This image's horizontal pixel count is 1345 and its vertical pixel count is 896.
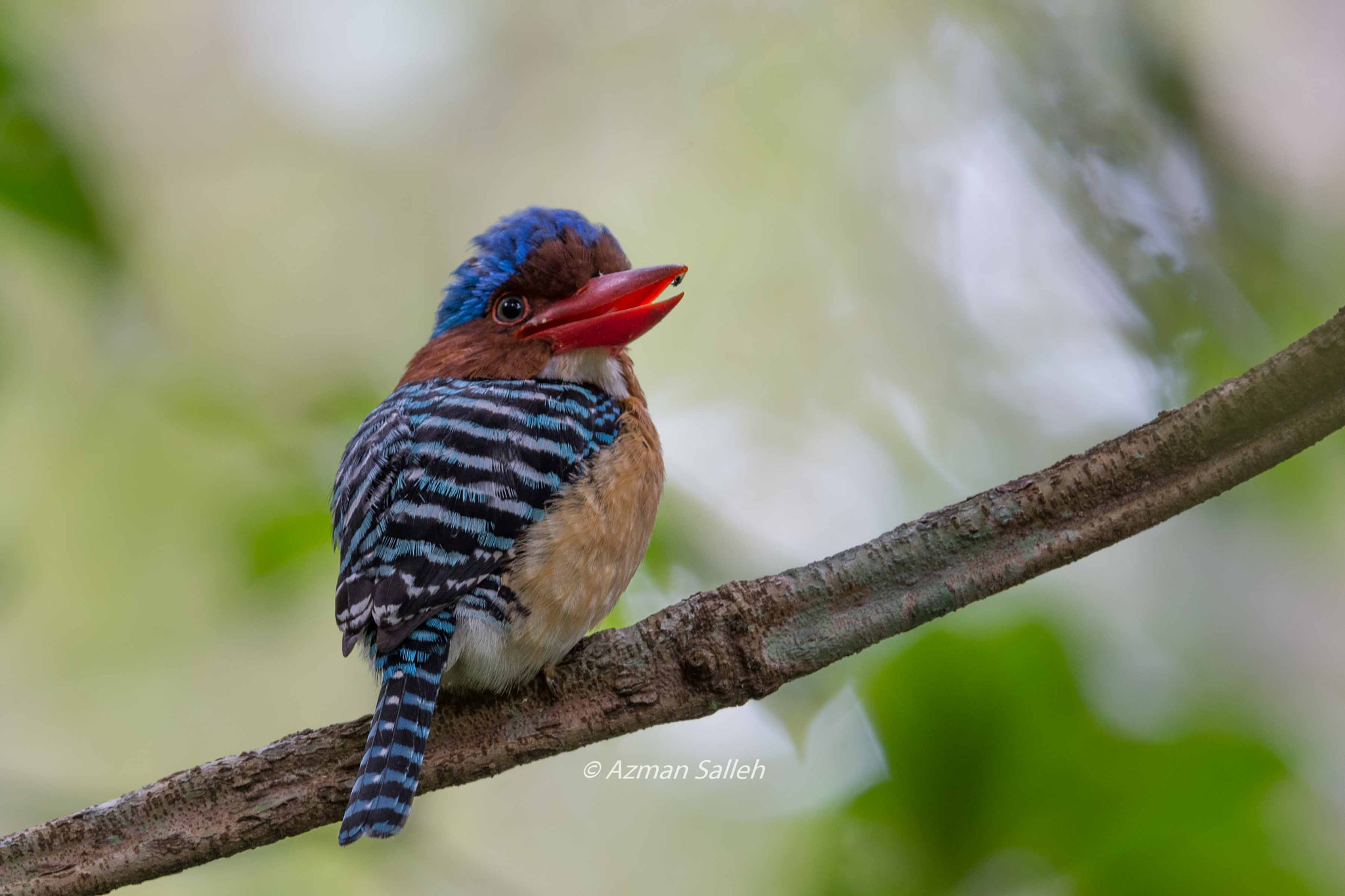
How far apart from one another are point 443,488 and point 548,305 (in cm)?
83

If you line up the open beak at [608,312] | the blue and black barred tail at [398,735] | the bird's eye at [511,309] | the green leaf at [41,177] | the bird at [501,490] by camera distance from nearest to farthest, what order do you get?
the blue and black barred tail at [398,735]
the bird at [501,490]
the open beak at [608,312]
the green leaf at [41,177]
the bird's eye at [511,309]

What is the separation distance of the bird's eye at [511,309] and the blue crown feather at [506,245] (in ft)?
0.16

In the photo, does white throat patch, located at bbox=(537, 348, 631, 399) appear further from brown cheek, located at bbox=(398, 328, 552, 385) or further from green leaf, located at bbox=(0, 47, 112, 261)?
green leaf, located at bbox=(0, 47, 112, 261)

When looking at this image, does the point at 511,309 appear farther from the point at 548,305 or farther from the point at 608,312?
the point at 608,312

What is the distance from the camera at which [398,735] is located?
208 cm

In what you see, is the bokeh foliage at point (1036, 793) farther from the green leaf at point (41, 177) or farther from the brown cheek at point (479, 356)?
the green leaf at point (41, 177)

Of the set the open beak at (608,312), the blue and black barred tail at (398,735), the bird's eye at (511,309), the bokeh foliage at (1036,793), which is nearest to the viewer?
the bokeh foliage at (1036,793)

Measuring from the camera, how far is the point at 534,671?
2311 millimetres

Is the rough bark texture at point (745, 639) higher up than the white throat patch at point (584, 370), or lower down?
lower down

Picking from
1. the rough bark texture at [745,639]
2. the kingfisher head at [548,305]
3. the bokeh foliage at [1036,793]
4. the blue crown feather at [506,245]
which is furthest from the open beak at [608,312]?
the bokeh foliage at [1036,793]

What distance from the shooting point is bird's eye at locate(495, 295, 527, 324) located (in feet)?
10.0

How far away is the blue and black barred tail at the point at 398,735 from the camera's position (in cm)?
199

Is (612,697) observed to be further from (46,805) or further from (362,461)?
(46,805)

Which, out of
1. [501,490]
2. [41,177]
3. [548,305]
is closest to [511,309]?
[548,305]
